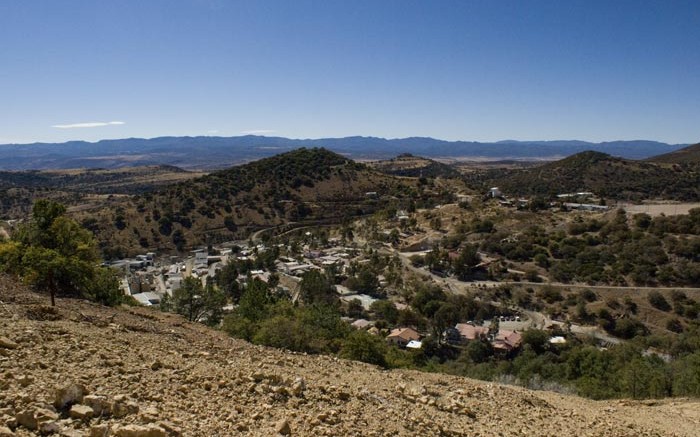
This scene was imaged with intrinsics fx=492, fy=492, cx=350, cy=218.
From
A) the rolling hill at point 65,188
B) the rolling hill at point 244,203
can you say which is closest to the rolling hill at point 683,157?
the rolling hill at point 244,203

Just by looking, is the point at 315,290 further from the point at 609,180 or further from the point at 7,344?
the point at 609,180

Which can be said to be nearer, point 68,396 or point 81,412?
point 81,412

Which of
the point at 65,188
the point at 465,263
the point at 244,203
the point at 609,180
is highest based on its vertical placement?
the point at 609,180

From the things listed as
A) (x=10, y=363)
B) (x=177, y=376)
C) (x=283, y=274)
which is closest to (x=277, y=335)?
(x=177, y=376)

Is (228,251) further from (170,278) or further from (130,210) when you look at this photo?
(130,210)

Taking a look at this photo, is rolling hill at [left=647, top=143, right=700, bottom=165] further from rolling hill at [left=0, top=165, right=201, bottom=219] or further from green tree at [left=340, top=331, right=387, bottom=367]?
rolling hill at [left=0, top=165, right=201, bottom=219]

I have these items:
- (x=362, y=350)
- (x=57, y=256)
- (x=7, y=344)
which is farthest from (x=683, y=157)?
(x=7, y=344)
